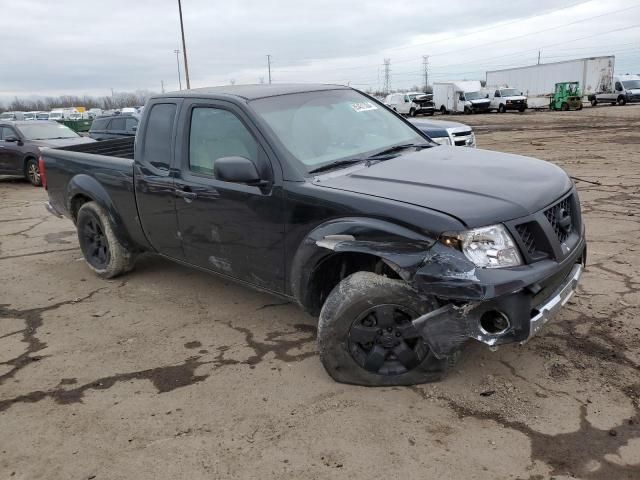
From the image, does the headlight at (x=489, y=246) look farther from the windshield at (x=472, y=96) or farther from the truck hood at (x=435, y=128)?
the windshield at (x=472, y=96)

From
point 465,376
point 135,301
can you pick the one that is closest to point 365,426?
point 465,376

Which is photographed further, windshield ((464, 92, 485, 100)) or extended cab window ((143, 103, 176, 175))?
windshield ((464, 92, 485, 100))

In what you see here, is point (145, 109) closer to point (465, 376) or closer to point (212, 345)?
point (212, 345)

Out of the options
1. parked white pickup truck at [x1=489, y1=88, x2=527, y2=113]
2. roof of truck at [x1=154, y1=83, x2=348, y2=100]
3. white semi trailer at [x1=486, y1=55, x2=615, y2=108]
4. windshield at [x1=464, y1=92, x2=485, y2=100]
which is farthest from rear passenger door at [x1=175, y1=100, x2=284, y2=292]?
white semi trailer at [x1=486, y1=55, x2=615, y2=108]

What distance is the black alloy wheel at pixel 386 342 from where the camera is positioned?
3098mm

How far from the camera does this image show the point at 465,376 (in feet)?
11.0

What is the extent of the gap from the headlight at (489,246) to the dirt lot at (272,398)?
2.79 feet

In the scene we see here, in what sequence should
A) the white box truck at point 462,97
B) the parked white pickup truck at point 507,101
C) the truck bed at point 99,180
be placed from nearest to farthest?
the truck bed at point 99,180, the parked white pickup truck at point 507,101, the white box truck at point 462,97

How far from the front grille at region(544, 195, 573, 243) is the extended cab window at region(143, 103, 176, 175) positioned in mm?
2822

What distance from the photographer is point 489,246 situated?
281cm

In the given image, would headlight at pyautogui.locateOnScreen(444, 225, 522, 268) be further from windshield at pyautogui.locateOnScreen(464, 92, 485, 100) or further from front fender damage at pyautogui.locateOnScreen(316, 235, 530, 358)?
windshield at pyautogui.locateOnScreen(464, 92, 485, 100)

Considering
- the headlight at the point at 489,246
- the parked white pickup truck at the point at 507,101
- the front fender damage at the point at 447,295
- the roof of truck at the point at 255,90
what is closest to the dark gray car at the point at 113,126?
the roof of truck at the point at 255,90

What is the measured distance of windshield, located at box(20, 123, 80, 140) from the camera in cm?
1297

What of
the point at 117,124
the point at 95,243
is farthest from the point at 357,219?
the point at 117,124
